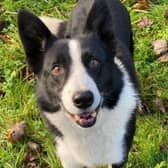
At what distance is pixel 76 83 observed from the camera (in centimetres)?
277

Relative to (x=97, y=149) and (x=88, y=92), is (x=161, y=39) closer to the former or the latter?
(x=97, y=149)

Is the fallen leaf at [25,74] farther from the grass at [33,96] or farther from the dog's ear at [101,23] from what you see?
the dog's ear at [101,23]

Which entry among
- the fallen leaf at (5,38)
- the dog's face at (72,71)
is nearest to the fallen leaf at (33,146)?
the dog's face at (72,71)

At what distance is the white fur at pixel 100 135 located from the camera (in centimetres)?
320

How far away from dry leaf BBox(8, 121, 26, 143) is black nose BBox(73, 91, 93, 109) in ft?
3.80

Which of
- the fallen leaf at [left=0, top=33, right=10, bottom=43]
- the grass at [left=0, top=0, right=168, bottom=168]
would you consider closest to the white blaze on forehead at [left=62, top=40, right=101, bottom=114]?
the grass at [left=0, top=0, right=168, bottom=168]

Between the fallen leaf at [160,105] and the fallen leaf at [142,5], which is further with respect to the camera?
the fallen leaf at [142,5]

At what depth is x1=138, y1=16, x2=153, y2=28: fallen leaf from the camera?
15.0ft

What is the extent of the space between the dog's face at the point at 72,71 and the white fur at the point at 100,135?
0.08m

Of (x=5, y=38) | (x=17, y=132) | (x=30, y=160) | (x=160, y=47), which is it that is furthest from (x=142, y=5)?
(x=30, y=160)

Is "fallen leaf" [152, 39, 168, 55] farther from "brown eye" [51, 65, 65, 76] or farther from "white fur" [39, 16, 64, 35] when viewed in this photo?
"brown eye" [51, 65, 65, 76]

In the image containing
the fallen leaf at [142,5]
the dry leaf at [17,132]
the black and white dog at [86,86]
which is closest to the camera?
the black and white dog at [86,86]

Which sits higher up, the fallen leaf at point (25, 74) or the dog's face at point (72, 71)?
the dog's face at point (72, 71)

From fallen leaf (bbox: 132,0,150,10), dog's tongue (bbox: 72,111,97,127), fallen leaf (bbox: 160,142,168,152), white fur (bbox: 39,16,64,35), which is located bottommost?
fallen leaf (bbox: 160,142,168,152)
